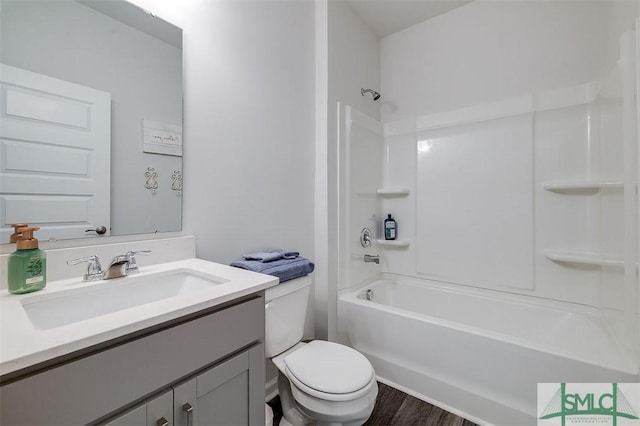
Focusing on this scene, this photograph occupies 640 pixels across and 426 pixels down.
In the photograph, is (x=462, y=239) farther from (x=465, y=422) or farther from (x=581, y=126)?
(x=465, y=422)

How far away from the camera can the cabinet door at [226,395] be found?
747 millimetres

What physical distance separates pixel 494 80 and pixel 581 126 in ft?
2.13

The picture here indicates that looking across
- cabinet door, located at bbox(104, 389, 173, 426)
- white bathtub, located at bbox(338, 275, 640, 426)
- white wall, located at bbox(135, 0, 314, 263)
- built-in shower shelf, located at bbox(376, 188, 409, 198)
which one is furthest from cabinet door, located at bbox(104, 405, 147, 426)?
built-in shower shelf, located at bbox(376, 188, 409, 198)

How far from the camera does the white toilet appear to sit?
1147 millimetres

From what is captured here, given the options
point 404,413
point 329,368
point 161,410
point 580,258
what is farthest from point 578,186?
point 161,410

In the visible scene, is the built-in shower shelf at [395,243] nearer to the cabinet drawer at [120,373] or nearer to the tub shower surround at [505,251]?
the tub shower surround at [505,251]

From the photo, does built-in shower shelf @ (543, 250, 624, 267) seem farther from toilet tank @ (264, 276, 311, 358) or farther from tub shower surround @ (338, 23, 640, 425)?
toilet tank @ (264, 276, 311, 358)

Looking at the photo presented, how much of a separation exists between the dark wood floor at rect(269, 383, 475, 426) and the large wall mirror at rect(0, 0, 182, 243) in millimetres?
1365

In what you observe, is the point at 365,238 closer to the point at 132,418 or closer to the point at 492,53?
the point at 492,53

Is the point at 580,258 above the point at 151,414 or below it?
above

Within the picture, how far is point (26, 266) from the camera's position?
2.61 feet

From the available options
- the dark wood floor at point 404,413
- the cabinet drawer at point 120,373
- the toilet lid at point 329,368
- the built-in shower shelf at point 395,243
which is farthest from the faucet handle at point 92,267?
the built-in shower shelf at point 395,243

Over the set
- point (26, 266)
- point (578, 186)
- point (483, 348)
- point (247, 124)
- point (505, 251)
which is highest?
point (247, 124)

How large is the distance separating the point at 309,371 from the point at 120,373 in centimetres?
81
